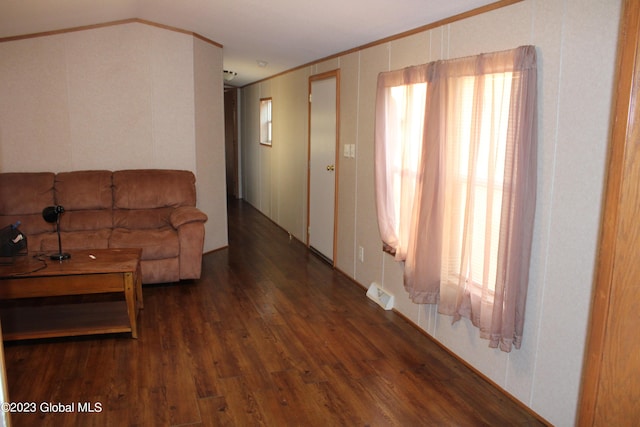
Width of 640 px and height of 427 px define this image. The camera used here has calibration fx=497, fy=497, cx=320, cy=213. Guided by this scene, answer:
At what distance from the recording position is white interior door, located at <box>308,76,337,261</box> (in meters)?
5.18

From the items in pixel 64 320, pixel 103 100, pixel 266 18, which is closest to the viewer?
pixel 64 320

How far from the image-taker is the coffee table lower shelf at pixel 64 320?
3.26m

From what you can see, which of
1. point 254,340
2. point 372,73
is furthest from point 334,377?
point 372,73

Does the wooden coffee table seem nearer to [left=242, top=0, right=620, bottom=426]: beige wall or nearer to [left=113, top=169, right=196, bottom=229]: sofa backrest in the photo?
[left=113, top=169, right=196, bottom=229]: sofa backrest

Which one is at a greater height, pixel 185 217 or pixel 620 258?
pixel 620 258

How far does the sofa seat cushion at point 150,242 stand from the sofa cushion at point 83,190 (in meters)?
0.48

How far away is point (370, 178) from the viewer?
14.1 ft

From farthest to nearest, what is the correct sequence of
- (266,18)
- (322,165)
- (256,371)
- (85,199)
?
(322,165) → (85,199) → (266,18) → (256,371)

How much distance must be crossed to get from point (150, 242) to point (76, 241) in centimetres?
61

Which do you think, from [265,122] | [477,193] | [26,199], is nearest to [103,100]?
[26,199]

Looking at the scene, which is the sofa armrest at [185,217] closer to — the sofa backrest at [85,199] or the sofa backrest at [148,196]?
the sofa backrest at [148,196]

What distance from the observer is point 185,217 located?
14.7 feet

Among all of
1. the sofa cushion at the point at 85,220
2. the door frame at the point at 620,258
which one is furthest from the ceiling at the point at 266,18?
the sofa cushion at the point at 85,220

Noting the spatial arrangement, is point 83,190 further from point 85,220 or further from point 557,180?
point 557,180
